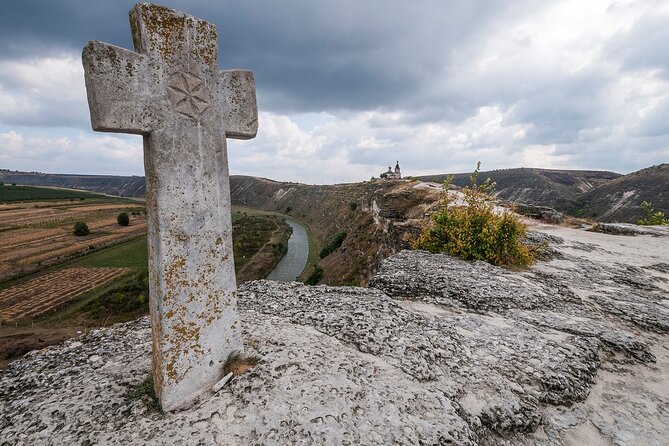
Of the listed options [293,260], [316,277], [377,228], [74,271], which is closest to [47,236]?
[74,271]

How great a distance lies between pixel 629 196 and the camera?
75.4m

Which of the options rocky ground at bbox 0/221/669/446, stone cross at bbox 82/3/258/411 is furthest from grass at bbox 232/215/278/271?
stone cross at bbox 82/3/258/411

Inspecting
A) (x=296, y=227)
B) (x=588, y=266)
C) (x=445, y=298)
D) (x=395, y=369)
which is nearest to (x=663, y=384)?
(x=445, y=298)

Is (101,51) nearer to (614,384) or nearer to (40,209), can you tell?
(614,384)

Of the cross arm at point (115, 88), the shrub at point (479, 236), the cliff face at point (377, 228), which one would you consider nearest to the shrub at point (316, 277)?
the cliff face at point (377, 228)

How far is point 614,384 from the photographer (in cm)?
439

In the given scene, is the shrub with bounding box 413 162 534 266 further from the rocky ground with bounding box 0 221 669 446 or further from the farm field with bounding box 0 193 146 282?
the farm field with bounding box 0 193 146 282

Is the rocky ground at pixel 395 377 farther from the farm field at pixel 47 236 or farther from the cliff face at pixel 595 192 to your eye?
the farm field at pixel 47 236

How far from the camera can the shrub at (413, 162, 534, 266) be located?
9.12m

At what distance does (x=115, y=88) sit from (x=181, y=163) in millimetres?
804

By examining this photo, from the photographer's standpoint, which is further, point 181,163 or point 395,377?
point 395,377

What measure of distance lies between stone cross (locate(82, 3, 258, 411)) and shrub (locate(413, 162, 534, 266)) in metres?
7.49

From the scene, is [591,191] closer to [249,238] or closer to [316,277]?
[249,238]

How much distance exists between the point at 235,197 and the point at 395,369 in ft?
575
